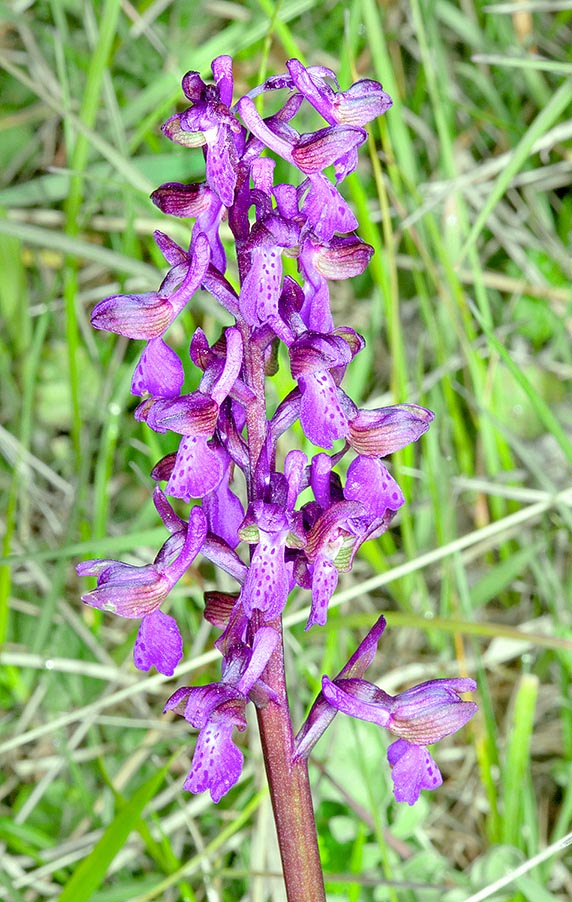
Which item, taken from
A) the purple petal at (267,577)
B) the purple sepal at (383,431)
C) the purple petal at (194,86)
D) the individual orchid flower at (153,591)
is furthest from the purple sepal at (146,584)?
the purple petal at (194,86)

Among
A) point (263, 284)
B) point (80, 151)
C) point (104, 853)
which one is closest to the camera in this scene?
point (263, 284)

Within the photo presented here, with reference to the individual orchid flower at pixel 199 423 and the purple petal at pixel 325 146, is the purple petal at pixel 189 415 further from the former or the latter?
the purple petal at pixel 325 146

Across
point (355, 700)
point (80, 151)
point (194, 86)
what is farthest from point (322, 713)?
point (80, 151)

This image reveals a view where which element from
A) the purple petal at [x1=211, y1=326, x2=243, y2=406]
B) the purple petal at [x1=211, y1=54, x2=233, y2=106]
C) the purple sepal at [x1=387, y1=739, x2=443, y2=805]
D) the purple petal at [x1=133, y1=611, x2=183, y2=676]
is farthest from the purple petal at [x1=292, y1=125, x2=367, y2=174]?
the purple sepal at [x1=387, y1=739, x2=443, y2=805]

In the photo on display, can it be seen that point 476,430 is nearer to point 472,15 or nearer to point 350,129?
point 472,15

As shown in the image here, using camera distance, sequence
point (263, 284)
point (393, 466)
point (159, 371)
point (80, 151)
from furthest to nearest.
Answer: point (393, 466), point (80, 151), point (159, 371), point (263, 284)

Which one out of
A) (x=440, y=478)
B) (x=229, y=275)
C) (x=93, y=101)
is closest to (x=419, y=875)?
(x=440, y=478)

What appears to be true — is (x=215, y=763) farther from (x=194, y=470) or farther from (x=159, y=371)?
(x=159, y=371)
